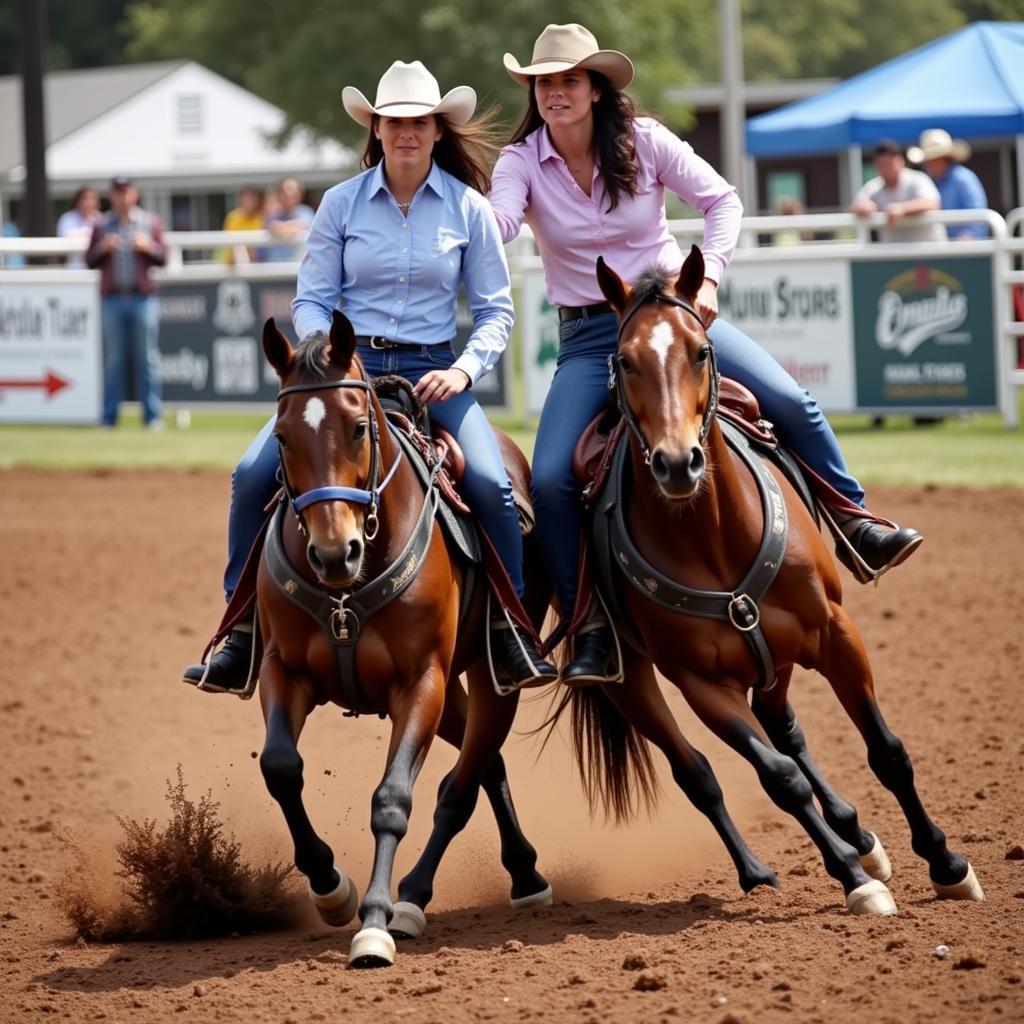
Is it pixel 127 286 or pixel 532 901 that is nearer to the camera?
pixel 532 901

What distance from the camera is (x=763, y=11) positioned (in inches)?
3039

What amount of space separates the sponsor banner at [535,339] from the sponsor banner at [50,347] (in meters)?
4.98

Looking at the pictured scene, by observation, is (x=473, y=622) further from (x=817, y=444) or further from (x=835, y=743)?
(x=835, y=743)

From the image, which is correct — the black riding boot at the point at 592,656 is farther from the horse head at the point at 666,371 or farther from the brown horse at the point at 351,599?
the horse head at the point at 666,371

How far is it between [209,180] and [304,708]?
157ft

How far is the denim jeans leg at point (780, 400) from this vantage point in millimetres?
6145

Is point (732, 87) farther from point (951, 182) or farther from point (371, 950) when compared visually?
point (371, 950)

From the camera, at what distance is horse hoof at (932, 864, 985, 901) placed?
571 cm

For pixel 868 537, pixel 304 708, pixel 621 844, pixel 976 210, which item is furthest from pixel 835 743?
pixel 976 210

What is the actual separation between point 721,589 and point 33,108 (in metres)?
19.2

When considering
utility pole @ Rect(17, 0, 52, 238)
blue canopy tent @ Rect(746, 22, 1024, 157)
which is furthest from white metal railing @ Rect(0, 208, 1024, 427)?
utility pole @ Rect(17, 0, 52, 238)

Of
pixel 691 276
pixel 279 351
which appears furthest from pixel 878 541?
pixel 279 351

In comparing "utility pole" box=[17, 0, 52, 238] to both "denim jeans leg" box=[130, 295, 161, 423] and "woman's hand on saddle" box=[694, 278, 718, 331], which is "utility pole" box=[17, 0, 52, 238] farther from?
"woman's hand on saddle" box=[694, 278, 718, 331]

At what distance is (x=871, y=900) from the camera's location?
17.8 feet
